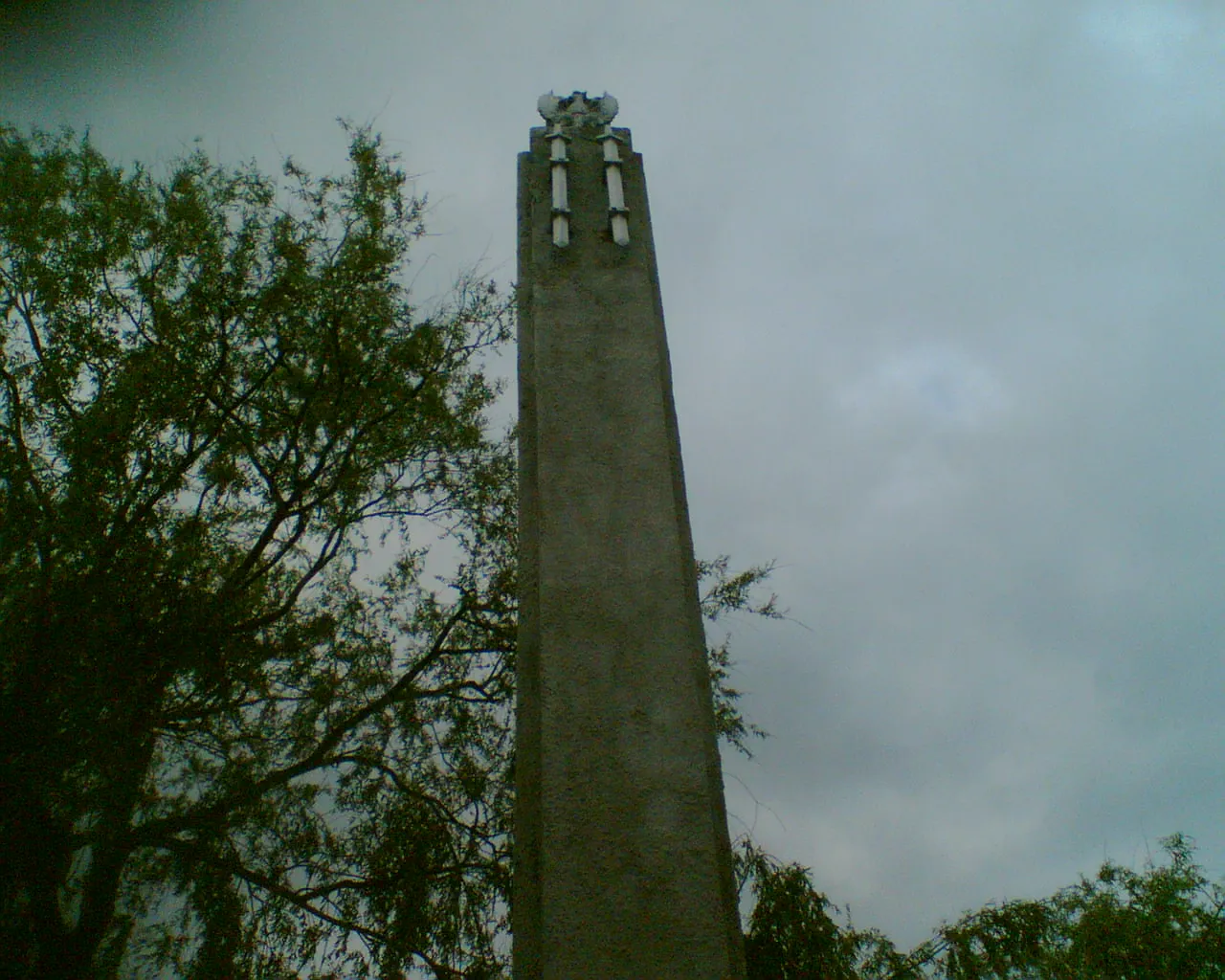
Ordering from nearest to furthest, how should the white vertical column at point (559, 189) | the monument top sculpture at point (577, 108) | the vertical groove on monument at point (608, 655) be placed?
the vertical groove on monument at point (608, 655) → the white vertical column at point (559, 189) → the monument top sculpture at point (577, 108)

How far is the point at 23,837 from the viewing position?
23.4 feet

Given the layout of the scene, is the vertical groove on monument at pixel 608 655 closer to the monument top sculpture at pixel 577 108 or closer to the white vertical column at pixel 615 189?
the white vertical column at pixel 615 189

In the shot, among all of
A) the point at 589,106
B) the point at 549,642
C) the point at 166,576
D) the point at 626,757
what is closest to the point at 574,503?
the point at 549,642

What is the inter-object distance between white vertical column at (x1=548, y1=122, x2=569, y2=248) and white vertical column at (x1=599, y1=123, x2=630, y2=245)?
0.32 meters

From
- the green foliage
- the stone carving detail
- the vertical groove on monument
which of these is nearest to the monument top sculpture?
the stone carving detail

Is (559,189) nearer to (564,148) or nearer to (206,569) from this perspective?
(564,148)

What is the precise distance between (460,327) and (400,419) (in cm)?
147

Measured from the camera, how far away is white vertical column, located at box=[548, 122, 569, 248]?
569cm

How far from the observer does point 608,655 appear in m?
3.98

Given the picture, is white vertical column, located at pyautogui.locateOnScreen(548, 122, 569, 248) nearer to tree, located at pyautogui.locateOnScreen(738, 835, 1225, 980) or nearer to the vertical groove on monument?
the vertical groove on monument

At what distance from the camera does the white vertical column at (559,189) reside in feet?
18.7

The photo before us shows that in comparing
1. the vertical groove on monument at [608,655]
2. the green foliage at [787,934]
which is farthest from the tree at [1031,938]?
the vertical groove on monument at [608,655]

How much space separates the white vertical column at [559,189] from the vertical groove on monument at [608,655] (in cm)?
2

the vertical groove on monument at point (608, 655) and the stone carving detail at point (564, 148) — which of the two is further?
the stone carving detail at point (564, 148)
